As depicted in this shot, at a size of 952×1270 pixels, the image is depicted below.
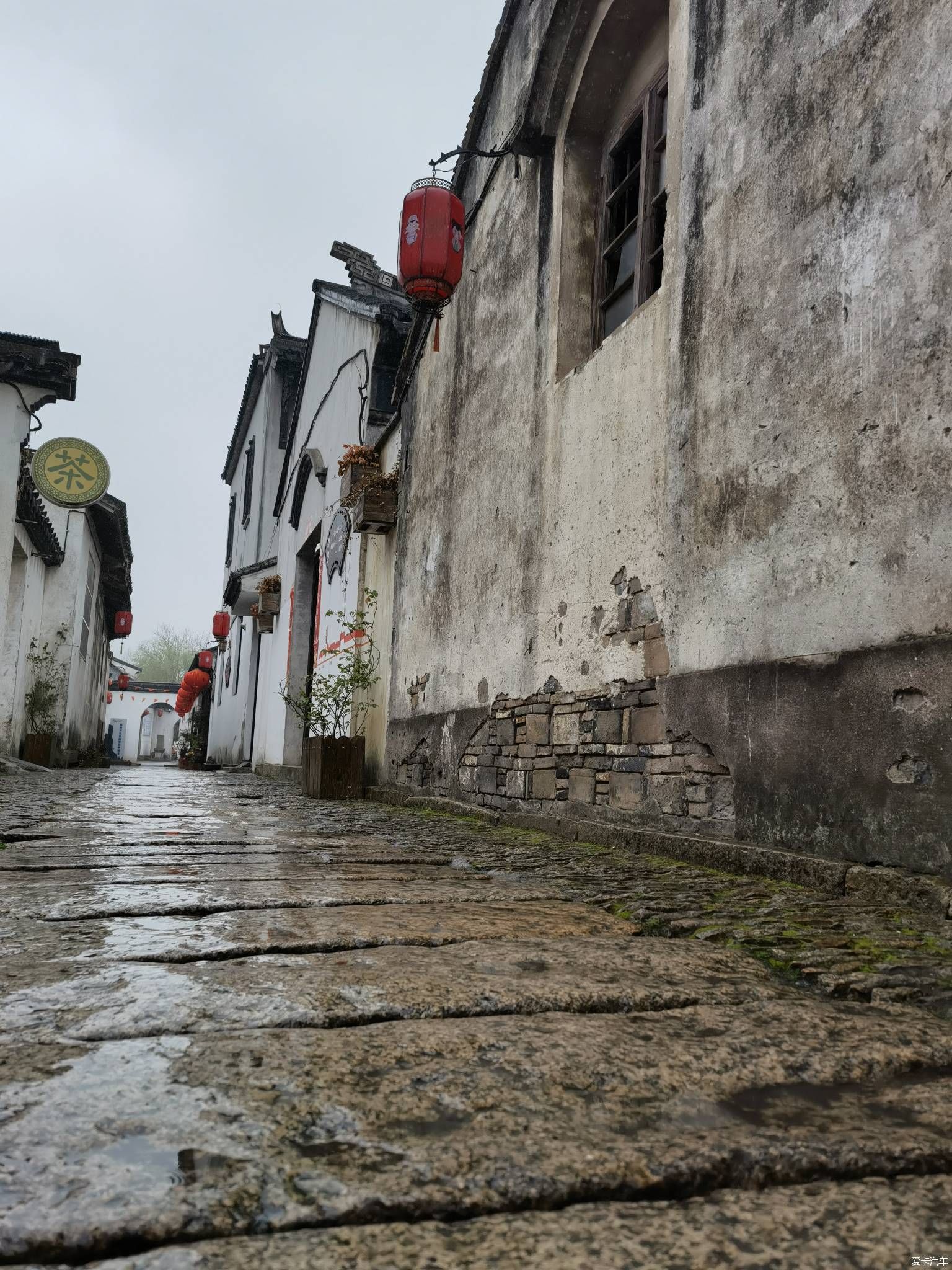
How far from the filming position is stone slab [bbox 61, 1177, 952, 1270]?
0.80 meters

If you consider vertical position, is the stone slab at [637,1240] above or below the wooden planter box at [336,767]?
below

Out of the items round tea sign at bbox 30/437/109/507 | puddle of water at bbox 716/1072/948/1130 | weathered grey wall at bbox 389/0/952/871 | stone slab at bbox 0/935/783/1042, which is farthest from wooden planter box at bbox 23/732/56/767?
puddle of water at bbox 716/1072/948/1130

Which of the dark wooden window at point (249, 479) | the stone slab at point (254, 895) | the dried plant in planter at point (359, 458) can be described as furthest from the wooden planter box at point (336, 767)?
the dark wooden window at point (249, 479)

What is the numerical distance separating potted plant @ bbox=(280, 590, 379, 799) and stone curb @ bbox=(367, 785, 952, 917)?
135 inches

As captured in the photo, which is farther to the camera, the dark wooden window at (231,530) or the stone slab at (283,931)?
the dark wooden window at (231,530)

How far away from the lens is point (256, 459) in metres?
21.6

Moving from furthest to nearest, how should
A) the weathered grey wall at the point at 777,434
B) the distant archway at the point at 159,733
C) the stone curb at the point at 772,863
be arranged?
the distant archway at the point at 159,733, the weathered grey wall at the point at 777,434, the stone curb at the point at 772,863

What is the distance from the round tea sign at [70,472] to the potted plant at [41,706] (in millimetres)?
2879

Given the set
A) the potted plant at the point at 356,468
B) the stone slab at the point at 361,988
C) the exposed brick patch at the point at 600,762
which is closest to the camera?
the stone slab at the point at 361,988

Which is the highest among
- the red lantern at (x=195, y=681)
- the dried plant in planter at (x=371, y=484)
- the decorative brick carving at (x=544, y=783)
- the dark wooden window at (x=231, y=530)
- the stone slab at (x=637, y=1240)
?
the dark wooden window at (x=231, y=530)

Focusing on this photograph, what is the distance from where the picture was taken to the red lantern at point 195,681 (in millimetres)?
26109

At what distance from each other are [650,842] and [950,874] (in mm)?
1568

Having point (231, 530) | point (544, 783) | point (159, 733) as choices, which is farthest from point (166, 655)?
point (544, 783)

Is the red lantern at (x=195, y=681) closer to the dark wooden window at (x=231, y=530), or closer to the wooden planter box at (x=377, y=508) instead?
the dark wooden window at (x=231, y=530)
